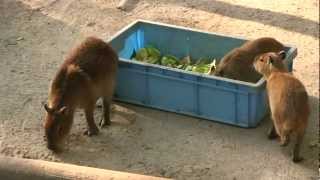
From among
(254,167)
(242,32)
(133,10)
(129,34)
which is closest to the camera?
(254,167)

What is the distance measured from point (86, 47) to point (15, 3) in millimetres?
2679

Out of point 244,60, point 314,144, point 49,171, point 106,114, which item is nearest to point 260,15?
point 244,60

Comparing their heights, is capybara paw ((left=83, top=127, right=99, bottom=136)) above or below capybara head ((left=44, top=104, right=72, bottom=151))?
below

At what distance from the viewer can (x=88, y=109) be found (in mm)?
6000

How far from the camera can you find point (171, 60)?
22.7 feet

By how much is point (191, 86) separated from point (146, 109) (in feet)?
1.67

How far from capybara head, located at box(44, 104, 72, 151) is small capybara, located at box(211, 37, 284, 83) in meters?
1.43

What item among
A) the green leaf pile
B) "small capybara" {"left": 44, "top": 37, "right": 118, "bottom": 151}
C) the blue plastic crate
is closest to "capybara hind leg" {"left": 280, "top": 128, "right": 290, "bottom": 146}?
the blue plastic crate

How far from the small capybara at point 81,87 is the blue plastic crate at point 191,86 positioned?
31cm

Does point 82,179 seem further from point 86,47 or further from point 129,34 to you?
point 129,34

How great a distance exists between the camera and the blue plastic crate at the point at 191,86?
6055mm

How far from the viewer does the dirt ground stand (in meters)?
5.70

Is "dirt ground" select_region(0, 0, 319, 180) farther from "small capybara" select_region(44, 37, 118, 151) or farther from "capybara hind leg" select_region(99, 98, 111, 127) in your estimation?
"small capybara" select_region(44, 37, 118, 151)

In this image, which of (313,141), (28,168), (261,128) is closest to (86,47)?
(28,168)
